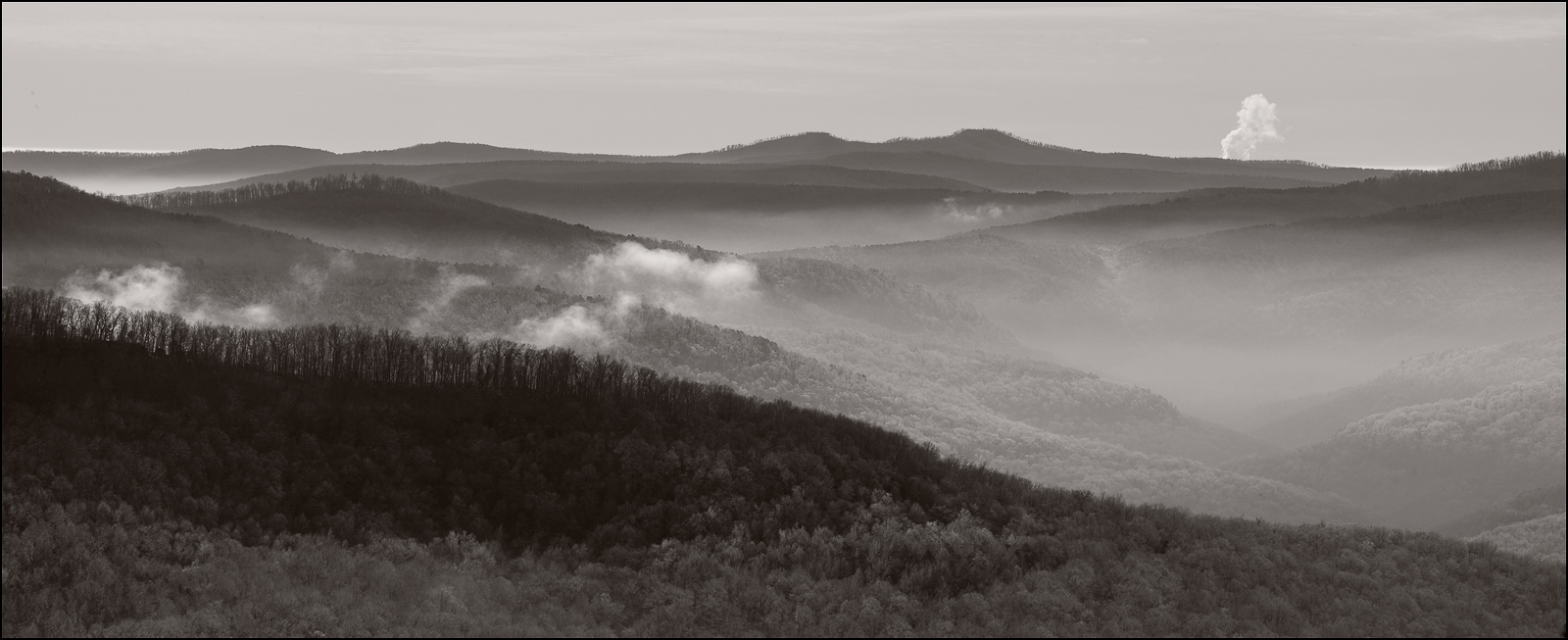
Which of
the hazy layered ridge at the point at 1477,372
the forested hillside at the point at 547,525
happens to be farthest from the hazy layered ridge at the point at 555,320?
the forested hillside at the point at 547,525

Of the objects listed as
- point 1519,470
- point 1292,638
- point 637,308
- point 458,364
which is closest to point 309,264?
point 637,308

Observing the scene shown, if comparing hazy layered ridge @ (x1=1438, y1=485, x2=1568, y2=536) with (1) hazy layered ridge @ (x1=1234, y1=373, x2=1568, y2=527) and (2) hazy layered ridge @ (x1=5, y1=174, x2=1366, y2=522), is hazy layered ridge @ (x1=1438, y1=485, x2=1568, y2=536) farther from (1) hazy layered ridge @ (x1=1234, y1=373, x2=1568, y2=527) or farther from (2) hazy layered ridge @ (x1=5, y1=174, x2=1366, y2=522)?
(2) hazy layered ridge @ (x1=5, y1=174, x2=1366, y2=522)

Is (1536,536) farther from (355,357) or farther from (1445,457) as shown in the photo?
(355,357)

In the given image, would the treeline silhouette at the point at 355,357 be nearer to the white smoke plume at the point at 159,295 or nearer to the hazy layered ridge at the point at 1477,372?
the white smoke plume at the point at 159,295

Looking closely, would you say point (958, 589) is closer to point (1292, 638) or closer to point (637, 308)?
point (1292, 638)

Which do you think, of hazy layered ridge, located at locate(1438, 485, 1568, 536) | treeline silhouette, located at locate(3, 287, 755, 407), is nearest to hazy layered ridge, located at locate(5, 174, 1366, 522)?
hazy layered ridge, located at locate(1438, 485, 1568, 536)

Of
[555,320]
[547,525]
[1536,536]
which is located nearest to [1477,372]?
[1536,536]
